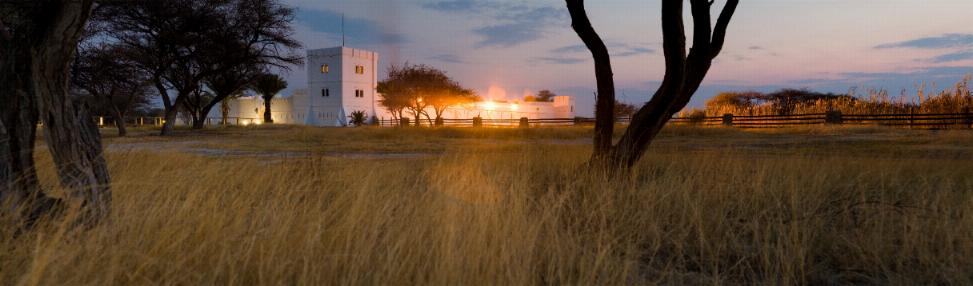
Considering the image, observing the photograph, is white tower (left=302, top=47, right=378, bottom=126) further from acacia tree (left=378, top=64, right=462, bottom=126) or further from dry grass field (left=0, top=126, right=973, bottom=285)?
dry grass field (left=0, top=126, right=973, bottom=285)

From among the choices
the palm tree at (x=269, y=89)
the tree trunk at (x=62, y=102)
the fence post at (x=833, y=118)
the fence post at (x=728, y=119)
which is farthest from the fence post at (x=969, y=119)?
A: the palm tree at (x=269, y=89)

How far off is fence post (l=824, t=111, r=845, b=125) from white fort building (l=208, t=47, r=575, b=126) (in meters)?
43.5

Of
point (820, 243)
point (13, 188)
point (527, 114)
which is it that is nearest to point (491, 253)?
point (820, 243)

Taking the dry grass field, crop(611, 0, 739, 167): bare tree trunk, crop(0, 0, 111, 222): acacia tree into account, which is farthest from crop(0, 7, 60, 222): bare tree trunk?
crop(611, 0, 739, 167): bare tree trunk

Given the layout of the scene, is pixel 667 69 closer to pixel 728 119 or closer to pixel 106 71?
pixel 106 71

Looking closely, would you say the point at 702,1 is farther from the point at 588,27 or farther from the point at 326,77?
the point at 326,77

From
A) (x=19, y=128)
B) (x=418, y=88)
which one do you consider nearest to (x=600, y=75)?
(x=19, y=128)

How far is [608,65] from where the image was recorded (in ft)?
23.1

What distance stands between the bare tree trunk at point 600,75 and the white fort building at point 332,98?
178 ft

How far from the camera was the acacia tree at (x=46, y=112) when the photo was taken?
3625 millimetres

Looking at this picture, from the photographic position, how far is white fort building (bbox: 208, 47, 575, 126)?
60406mm

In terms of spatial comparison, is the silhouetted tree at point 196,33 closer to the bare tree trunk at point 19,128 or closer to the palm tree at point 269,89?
the bare tree trunk at point 19,128

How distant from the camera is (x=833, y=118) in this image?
83.1 ft

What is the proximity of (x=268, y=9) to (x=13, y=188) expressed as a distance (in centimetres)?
2618
